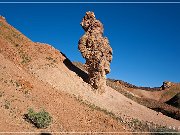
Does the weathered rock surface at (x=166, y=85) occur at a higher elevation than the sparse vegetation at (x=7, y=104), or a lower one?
higher

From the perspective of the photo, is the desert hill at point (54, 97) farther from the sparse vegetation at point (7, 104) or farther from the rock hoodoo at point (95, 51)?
the rock hoodoo at point (95, 51)

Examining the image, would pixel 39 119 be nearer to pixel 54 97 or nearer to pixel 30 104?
pixel 30 104

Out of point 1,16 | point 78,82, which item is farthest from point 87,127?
point 1,16

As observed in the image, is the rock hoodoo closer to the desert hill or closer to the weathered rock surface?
the desert hill

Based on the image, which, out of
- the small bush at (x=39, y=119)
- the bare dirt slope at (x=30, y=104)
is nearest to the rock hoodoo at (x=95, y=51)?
the bare dirt slope at (x=30, y=104)

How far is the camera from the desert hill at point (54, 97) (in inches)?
1176

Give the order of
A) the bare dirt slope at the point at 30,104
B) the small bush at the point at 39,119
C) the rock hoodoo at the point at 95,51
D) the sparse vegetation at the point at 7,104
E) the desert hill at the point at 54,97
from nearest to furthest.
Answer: the small bush at the point at 39,119, the bare dirt slope at the point at 30,104, the sparse vegetation at the point at 7,104, the desert hill at the point at 54,97, the rock hoodoo at the point at 95,51

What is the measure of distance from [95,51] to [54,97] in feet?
46.6

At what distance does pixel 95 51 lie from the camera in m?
48.4

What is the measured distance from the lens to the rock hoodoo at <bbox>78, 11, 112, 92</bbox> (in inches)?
1901

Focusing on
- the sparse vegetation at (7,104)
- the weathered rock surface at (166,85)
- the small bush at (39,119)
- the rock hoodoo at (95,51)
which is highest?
the weathered rock surface at (166,85)

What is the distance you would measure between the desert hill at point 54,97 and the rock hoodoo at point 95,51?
5.68 ft

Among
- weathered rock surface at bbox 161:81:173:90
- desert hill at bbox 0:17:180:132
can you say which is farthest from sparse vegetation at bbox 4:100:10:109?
weathered rock surface at bbox 161:81:173:90

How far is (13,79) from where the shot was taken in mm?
34969
